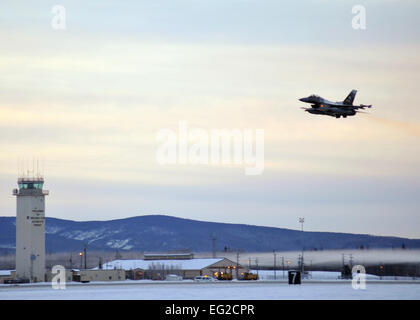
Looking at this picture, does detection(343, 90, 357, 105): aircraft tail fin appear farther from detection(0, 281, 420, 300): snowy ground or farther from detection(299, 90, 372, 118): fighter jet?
detection(0, 281, 420, 300): snowy ground

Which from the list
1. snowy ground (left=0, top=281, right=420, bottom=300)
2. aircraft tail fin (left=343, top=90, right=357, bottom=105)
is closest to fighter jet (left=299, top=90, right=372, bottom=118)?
aircraft tail fin (left=343, top=90, right=357, bottom=105)

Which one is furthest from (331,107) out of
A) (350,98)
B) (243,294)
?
(243,294)

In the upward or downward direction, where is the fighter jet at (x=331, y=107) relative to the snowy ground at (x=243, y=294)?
upward

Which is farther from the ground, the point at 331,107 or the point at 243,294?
the point at 331,107

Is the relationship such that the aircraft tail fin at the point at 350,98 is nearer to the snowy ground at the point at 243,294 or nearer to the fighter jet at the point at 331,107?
the fighter jet at the point at 331,107

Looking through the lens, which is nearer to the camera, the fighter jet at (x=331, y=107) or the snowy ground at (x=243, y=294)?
the snowy ground at (x=243, y=294)

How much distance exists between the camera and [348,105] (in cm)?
14900

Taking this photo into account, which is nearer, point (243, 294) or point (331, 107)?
point (243, 294)

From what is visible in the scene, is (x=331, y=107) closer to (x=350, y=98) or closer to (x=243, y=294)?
(x=350, y=98)

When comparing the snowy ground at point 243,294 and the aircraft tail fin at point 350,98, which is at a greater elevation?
the aircraft tail fin at point 350,98

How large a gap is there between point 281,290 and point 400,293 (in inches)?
771

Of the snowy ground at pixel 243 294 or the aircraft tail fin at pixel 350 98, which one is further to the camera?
the aircraft tail fin at pixel 350 98

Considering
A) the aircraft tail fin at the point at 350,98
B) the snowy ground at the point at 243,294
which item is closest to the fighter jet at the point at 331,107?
A: the aircraft tail fin at the point at 350,98

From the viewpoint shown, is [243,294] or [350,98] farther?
[350,98]
